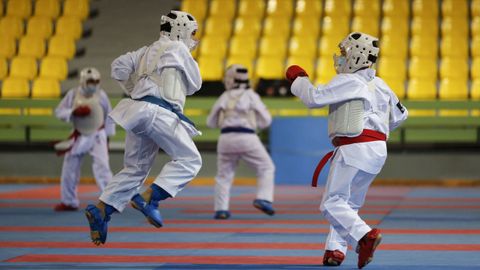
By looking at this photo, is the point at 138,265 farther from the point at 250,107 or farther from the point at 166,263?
the point at 250,107

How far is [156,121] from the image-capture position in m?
8.45

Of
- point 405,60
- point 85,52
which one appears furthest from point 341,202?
point 85,52

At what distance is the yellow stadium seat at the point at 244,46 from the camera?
850 inches

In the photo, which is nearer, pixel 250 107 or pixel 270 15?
pixel 250 107

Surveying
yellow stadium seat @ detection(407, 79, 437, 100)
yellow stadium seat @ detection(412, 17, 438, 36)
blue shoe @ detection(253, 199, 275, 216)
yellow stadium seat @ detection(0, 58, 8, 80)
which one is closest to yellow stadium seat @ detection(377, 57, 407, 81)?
yellow stadium seat @ detection(407, 79, 437, 100)

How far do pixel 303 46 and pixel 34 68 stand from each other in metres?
5.67

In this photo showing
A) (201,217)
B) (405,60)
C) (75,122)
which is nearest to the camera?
(201,217)

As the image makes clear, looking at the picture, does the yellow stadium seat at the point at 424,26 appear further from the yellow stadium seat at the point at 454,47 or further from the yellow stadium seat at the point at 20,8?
the yellow stadium seat at the point at 20,8

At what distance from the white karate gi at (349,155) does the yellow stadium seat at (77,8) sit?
16216 millimetres

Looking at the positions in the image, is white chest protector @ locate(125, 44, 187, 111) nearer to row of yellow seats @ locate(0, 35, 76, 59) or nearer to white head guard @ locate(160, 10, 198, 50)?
white head guard @ locate(160, 10, 198, 50)

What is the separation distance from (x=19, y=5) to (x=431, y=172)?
10.4 meters

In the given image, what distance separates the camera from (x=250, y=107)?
508 inches

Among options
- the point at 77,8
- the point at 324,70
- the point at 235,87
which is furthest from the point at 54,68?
the point at 235,87

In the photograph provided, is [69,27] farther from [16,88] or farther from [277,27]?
[277,27]
